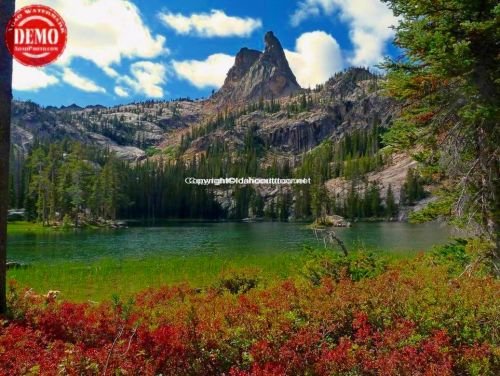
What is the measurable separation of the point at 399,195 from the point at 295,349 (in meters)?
142

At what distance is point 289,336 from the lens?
5.90m

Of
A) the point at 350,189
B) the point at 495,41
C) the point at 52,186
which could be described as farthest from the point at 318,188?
the point at 495,41

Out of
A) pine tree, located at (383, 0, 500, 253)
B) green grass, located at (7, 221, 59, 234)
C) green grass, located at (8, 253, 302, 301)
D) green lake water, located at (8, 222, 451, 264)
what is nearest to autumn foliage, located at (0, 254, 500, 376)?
pine tree, located at (383, 0, 500, 253)

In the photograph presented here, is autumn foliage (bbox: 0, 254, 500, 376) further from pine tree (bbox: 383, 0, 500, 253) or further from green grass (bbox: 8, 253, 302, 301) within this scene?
green grass (bbox: 8, 253, 302, 301)

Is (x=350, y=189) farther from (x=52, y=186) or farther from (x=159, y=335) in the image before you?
(x=159, y=335)

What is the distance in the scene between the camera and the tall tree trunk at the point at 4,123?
758 centimetres

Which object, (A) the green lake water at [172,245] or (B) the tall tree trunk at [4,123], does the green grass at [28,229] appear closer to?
(A) the green lake water at [172,245]

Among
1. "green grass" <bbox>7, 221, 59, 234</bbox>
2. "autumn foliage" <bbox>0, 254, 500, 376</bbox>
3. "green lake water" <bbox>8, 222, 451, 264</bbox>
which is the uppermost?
"autumn foliage" <bbox>0, 254, 500, 376</bbox>

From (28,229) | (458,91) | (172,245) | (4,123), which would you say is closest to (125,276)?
(4,123)

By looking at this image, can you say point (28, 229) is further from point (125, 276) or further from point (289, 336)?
point (289, 336)

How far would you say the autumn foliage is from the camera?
4.97 metres

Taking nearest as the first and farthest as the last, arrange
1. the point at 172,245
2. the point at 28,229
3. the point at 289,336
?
the point at 289,336 < the point at 172,245 < the point at 28,229

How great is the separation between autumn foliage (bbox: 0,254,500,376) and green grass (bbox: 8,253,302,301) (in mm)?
8894

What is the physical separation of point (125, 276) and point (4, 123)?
14962mm
